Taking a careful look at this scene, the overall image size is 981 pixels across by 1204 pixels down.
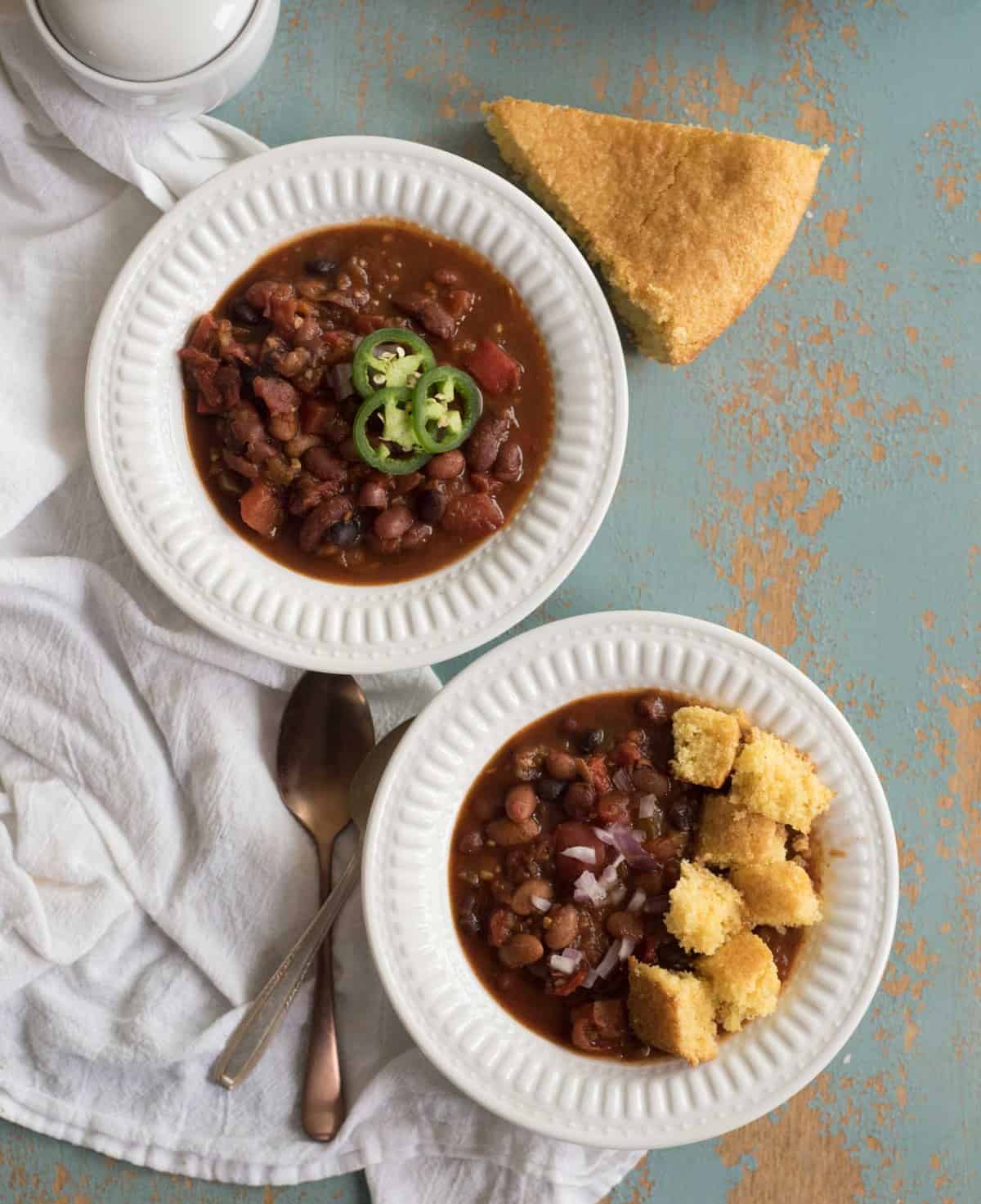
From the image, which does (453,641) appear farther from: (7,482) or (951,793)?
(951,793)

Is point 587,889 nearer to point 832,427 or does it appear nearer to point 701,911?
point 701,911

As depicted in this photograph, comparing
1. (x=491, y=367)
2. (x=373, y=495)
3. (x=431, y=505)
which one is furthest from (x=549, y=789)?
(x=491, y=367)

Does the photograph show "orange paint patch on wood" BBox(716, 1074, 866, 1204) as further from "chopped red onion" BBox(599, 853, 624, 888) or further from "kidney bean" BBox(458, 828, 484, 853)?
"kidney bean" BBox(458, 828, 484, 853)

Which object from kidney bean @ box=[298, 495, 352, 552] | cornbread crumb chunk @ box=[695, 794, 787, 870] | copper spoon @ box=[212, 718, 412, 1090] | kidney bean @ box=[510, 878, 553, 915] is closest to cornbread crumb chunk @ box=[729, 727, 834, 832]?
cornbread crumb chunk @ box=[695, 794, 787, 870]

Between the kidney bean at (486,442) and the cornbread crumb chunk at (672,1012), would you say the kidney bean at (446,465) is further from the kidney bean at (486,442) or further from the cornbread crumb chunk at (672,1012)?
the cornbread crumb chunk at (672,1012)

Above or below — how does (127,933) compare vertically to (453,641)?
below

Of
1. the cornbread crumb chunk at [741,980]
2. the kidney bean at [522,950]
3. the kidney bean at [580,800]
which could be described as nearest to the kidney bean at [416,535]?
the kidney bean at [580,800]

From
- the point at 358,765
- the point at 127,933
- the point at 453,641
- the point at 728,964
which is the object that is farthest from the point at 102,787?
the point at 728,964
